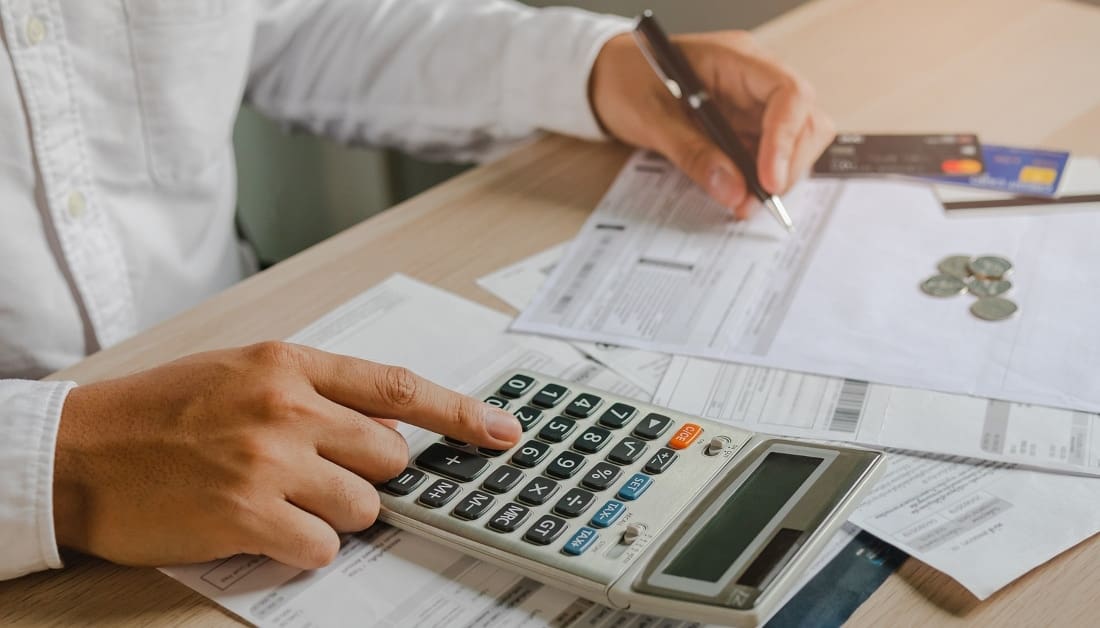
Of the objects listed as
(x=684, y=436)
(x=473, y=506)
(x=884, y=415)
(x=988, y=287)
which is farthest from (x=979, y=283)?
(x=473, y=506)

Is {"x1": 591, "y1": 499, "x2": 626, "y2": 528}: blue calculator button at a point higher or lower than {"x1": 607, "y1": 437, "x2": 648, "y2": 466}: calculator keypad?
higher

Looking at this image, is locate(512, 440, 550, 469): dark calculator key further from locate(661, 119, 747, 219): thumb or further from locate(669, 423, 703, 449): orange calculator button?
locate(661, 119, 747, 219): thumb

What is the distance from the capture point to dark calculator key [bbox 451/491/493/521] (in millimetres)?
517

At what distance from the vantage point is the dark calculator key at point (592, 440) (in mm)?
547

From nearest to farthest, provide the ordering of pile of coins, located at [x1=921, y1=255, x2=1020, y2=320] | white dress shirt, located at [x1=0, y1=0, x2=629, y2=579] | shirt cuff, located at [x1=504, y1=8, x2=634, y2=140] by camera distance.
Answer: pile of coins, located at [x1=921, y1=255, x2=1020, y2=320]
white dress shirt, located at [x1=0, y1=0, x2=629, y2=579]
shirt cuff, located at [x1=504, y1=8, x2=634, y2=140]

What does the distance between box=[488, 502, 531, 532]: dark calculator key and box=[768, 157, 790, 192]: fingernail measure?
38 centimetres

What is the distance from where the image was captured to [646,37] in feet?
2.79

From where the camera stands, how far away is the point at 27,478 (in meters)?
0.53

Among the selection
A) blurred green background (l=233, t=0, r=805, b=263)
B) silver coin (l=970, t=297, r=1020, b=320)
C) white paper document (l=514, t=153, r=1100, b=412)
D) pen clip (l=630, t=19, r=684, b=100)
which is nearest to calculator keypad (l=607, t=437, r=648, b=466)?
white paper document (l=514, t=153, r=1100, b=412)

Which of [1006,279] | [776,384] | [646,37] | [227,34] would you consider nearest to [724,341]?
[776,384]

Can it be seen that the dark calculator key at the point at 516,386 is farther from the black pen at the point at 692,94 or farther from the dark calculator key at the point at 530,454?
the black pen at the point at 692,94

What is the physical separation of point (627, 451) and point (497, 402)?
0.27 ft

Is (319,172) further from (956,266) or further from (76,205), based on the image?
(956,266)

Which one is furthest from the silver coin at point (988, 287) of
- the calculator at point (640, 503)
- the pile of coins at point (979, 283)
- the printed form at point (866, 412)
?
the calculator at point (640, 503)
